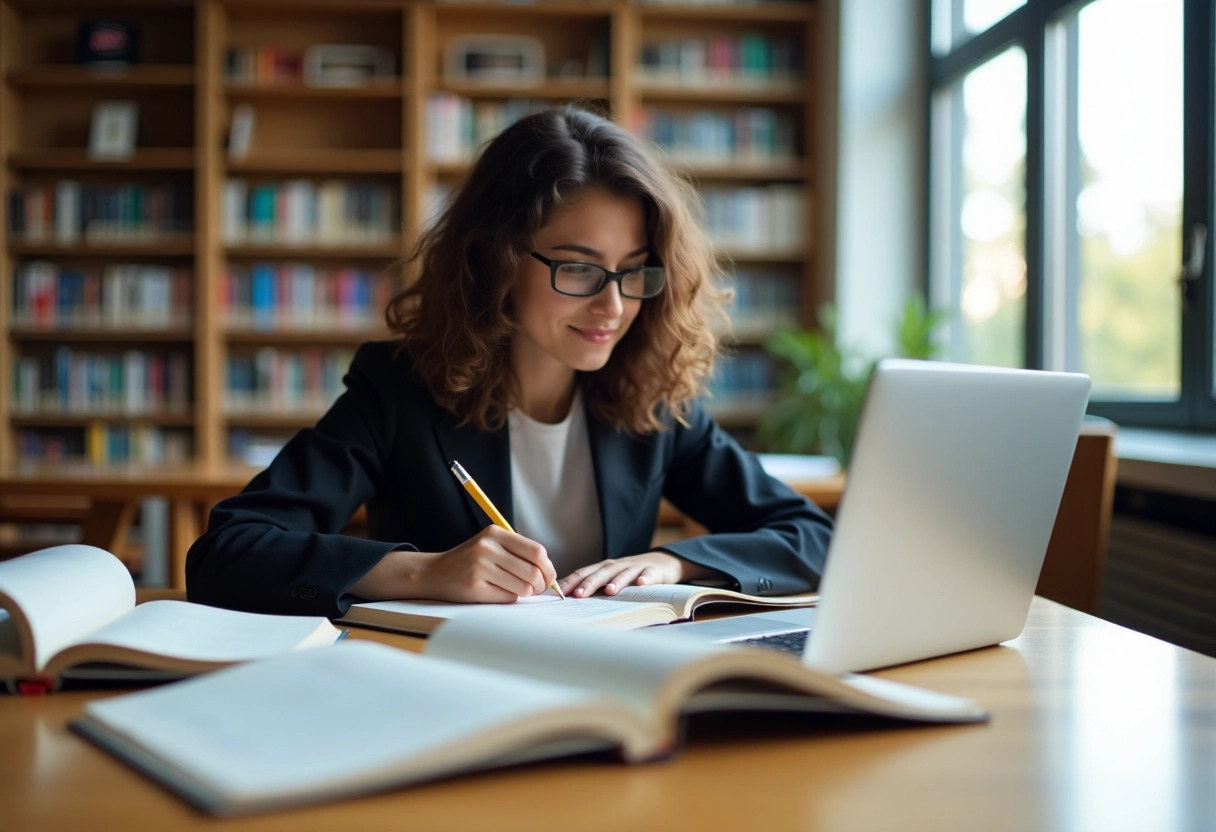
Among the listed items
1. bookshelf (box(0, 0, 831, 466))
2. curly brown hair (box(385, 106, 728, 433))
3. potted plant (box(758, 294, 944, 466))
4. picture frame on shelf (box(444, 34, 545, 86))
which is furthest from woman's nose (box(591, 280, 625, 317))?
picture frame on shelf (box(444, 34, 545, 86))

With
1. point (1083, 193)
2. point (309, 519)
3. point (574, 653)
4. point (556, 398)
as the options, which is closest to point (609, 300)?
point (556, 398)

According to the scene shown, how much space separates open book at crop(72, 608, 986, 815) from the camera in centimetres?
61

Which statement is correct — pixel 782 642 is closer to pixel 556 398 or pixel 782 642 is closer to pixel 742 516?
pixel 742 516

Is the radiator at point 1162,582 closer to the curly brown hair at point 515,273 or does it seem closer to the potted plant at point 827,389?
the curly brown hair at point 515,273

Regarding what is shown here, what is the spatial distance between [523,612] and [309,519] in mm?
451

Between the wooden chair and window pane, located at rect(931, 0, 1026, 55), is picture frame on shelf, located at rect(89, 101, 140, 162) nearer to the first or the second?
window pane, located at rect(931, 0, 1026, 55)

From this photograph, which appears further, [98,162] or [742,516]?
[98,162]

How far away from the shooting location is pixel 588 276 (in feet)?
5.18

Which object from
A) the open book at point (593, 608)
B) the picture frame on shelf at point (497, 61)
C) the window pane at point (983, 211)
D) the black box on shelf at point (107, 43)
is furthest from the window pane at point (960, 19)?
the open book at point (593, 608)

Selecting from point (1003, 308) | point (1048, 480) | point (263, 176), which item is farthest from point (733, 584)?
point (263, 176)

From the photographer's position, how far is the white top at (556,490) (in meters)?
1.67

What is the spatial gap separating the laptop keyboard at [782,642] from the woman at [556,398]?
30cm

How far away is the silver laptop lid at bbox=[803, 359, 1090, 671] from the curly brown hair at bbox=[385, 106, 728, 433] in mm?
756

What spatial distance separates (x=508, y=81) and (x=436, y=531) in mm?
3557
